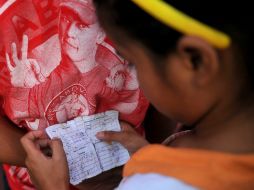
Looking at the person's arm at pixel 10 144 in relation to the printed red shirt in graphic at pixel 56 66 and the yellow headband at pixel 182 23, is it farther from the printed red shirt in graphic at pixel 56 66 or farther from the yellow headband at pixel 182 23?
the yellow headband at pixel 182 23

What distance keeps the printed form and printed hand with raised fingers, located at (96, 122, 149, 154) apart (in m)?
0.02

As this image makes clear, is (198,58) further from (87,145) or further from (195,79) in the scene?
(87,145)

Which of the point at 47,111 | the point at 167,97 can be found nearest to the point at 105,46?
the point at 47,111

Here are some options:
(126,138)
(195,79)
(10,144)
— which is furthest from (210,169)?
(10,144)

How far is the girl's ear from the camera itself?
0.62m

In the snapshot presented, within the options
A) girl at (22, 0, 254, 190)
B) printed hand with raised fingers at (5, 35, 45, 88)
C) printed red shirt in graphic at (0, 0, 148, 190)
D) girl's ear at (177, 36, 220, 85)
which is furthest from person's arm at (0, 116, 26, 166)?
girl's ear at (177, 36, 220, 85)

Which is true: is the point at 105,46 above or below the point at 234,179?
above

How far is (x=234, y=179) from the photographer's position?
0.68 metres

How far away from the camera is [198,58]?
64cm

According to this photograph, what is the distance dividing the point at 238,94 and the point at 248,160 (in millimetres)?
99

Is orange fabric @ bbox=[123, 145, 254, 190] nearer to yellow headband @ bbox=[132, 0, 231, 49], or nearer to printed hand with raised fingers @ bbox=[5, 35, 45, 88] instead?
yellow headband @ bbox=[132, 0, 231, 49]

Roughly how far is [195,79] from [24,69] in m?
0.41

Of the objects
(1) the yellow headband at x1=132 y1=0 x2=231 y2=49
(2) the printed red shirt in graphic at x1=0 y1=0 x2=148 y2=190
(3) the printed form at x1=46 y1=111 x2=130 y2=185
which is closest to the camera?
(1) the yellow headband at x1=132 y1=0 x2=231 y2=49

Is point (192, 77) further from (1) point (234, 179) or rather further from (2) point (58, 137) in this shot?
(2) point (58, 137)
